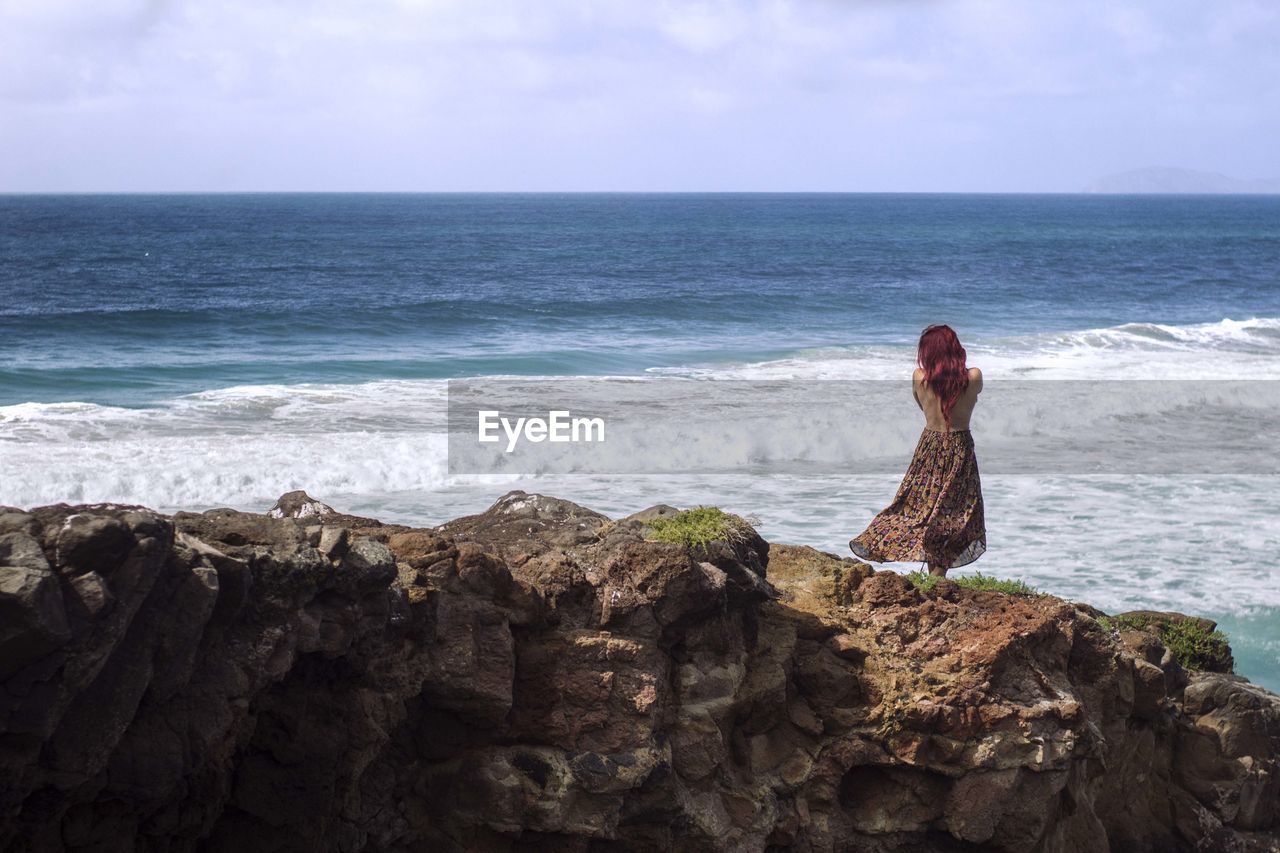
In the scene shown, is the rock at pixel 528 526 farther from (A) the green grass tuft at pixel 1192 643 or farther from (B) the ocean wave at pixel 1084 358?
(B) the ocean wave at pixel 1084 358

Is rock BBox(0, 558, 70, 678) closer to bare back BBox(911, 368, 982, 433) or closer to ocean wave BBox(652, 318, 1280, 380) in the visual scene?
bare back BBox(911, 368, 982, 433)

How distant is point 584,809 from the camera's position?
6.83 metres

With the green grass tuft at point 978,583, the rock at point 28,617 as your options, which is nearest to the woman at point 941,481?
the green grass tuft at point 978,583

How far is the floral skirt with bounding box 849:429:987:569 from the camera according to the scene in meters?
8.85

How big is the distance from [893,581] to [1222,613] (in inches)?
254

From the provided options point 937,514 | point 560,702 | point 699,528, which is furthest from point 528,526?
point 937,514

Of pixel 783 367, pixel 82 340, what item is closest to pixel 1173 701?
pixel 783 367

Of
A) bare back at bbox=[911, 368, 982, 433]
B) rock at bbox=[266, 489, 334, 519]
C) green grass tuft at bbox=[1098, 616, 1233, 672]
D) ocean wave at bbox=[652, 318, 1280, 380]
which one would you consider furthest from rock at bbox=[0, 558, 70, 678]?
ocean wave at bbox=[652, 318, 1280, 380]

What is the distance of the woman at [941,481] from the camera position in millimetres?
8773

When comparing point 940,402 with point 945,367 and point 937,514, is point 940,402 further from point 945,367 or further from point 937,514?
point 937,514

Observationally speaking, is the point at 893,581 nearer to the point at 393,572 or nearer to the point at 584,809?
the point at 584,809

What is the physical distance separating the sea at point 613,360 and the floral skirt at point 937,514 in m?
4.74

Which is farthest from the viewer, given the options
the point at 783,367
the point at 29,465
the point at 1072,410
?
the point at 783,367

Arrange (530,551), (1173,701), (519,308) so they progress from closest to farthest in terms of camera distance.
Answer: (530,551) → (1173,701) → (519,308)
